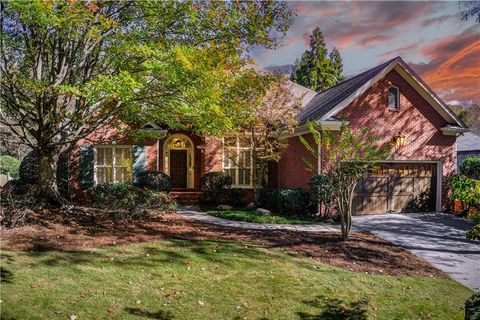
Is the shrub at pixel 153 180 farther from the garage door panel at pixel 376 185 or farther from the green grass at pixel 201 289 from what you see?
the garage door panel at pixel 376 185

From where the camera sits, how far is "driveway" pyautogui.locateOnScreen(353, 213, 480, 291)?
309 inches

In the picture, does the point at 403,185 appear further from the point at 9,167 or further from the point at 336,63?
the point at 9,167

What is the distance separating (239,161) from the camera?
57.8ft

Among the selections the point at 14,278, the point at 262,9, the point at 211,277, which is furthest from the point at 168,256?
the point at 262,9

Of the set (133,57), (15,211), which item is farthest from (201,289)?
(133,57)

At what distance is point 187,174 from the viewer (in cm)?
1861

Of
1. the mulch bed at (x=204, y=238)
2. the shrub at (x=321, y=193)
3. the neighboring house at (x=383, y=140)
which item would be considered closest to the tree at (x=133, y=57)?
the mulch bed at (x=204, y=238)

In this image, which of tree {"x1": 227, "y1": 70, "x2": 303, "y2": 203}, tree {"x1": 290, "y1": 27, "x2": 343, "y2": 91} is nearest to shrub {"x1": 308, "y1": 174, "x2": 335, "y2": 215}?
tree {"x1": 227, "y1": 70, "x2": 303, "y2": 203}

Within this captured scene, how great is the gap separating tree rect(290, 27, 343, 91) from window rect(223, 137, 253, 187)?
18.1 meters

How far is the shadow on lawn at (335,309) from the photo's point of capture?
17.6 ft

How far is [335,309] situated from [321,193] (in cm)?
767

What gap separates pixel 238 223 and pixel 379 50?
31.4 feet

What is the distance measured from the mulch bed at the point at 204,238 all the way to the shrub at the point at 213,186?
200 inches

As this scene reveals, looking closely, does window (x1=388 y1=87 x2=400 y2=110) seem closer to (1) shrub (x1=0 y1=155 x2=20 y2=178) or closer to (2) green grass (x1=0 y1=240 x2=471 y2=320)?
(2) green grass (x1=0 y1=240 x2=471 y2=320)
